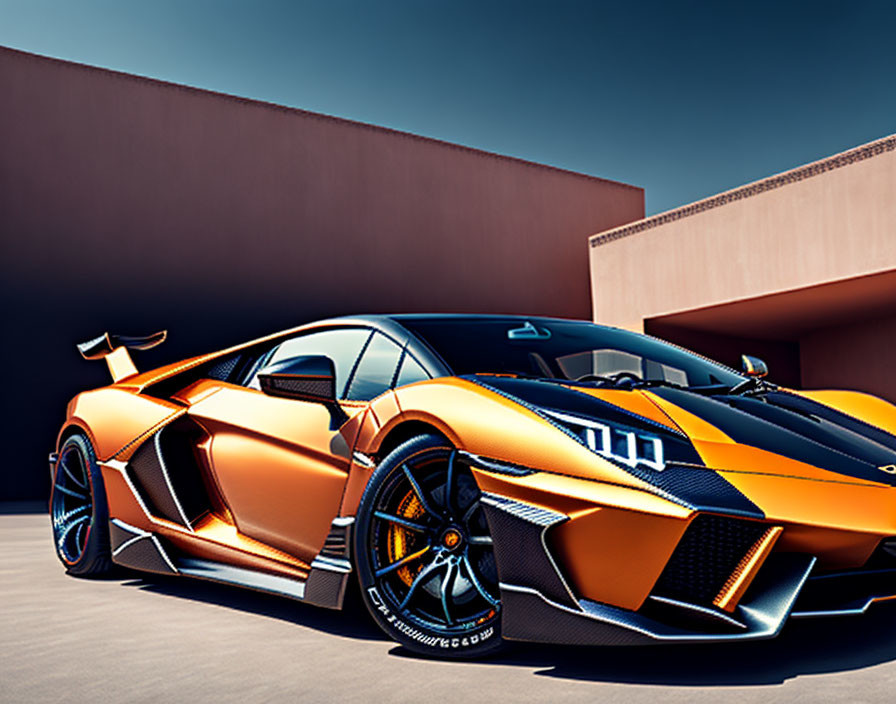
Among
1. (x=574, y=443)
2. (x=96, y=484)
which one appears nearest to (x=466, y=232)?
(x=96, y=484)

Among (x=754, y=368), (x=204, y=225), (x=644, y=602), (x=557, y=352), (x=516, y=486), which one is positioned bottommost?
(x=644, y=602)

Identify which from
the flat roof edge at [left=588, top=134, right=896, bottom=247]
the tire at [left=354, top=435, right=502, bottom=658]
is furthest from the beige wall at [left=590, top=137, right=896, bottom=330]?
the tire at [left=354, top=435, right=502, bottom=658]

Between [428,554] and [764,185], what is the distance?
12066mm

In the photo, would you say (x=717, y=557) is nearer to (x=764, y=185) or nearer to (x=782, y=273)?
(x=782, y=273)

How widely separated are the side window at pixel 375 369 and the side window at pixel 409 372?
41 millimetres

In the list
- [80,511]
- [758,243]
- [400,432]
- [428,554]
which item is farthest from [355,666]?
[758,243]

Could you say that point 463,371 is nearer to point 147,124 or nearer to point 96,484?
point 96,484

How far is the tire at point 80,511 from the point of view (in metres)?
4.39

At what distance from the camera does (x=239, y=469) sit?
3.61m

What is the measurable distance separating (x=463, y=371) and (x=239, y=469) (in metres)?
1.04

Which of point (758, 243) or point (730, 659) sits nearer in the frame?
point (730, 659)

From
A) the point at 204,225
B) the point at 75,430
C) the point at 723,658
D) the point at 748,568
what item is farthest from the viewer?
the point at 204,225

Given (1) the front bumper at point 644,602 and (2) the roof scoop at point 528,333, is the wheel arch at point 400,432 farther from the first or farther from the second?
(2) the roof scoop at point 528,333

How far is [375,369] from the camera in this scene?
3.41 m
